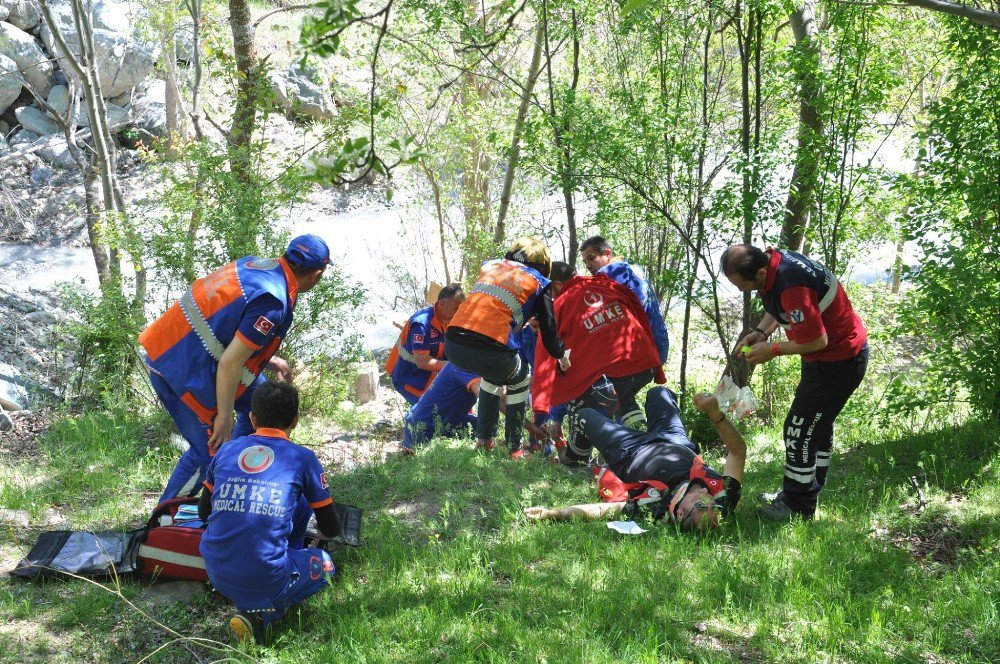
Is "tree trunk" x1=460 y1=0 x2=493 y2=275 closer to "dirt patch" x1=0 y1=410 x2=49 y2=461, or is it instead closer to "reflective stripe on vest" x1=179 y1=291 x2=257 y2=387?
"dirt patch" x1=0 y1=410 x2=49 y2=461

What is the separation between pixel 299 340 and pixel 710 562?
15.0 feet

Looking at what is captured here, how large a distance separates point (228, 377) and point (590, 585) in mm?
2165

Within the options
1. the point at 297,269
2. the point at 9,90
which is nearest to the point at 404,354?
the point at 297,269

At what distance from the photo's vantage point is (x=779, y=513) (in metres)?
4.83

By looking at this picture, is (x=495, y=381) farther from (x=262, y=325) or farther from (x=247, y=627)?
(x=247, y=627)

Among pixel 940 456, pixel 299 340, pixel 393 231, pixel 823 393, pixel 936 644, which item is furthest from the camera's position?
pixel 393 231

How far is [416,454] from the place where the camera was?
6262mm

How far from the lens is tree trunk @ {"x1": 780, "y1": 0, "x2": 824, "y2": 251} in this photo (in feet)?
21.6

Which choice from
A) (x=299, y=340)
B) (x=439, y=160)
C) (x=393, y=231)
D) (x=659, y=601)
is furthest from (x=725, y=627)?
(x=393, y=231)

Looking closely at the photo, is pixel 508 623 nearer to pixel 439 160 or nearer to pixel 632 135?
pixel 632 135

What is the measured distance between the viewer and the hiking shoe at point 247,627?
12.1ft

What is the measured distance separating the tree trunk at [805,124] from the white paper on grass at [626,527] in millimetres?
3126

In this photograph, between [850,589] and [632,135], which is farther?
[632,135]

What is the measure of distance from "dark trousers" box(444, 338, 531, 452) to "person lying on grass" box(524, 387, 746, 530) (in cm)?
76
